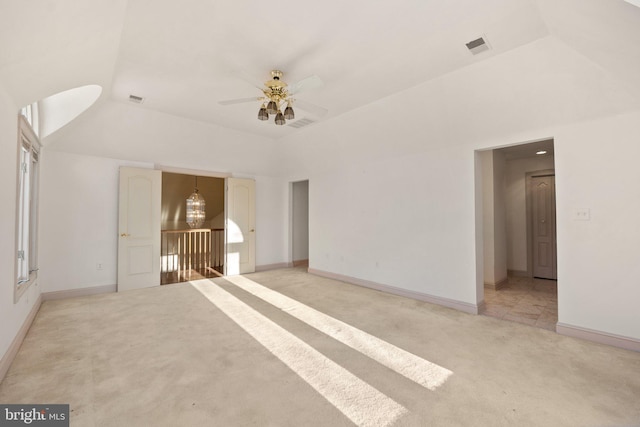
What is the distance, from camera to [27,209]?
11.8ft

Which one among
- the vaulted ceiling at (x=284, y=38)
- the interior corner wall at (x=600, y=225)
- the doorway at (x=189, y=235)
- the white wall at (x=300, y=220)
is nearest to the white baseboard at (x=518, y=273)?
the interior corner wall at (x=600, y=225)

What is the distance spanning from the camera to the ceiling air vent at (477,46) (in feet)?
8.71

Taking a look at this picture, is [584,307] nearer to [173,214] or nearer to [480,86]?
[480,86]

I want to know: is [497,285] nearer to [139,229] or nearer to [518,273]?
[518,273]

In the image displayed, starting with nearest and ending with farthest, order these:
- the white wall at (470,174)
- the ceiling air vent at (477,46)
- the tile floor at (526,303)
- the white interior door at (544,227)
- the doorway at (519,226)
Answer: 1. the ceiling air vent at (477,46)
2. the white wall at (470,174)
3. the tile floor at (526,303)
4. the doorway at (519,226)
5. the white interior door at (544,227)

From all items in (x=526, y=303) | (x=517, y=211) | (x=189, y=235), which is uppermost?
(x=517, y=211)

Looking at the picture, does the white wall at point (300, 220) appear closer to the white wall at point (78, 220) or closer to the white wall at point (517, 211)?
the white wall at point (78, 220)

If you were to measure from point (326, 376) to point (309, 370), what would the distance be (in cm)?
17

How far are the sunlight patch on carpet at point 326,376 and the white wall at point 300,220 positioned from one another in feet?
13.0

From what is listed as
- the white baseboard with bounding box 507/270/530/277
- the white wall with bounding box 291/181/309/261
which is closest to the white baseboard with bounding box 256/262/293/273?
the white wall with bounding box 291/181/309/261

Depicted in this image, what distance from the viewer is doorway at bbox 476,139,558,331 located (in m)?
4.89

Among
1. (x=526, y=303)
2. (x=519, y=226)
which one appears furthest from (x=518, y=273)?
(x=526, y=303)

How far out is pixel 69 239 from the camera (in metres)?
4.52

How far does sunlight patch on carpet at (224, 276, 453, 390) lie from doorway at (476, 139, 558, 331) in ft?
7.70
